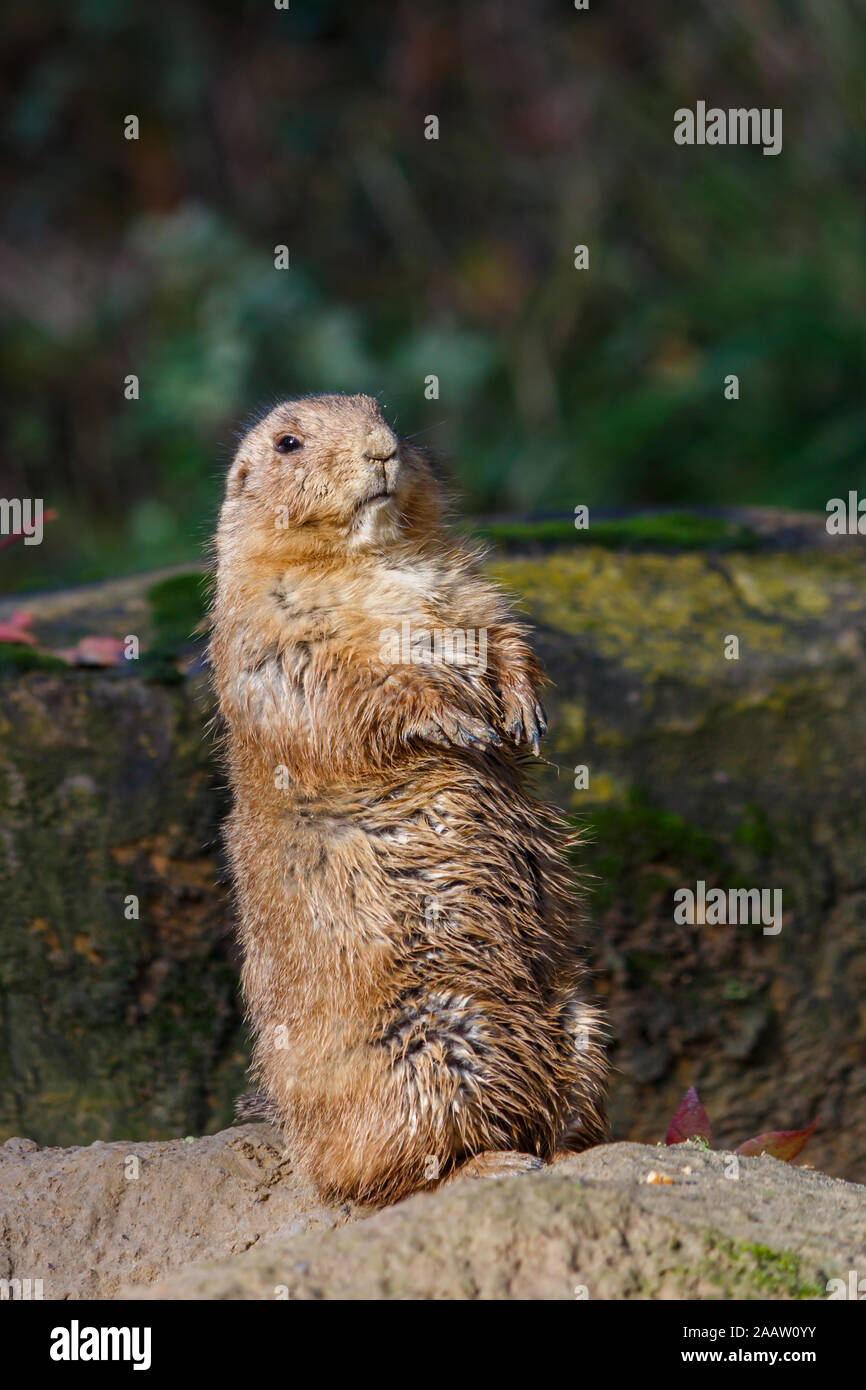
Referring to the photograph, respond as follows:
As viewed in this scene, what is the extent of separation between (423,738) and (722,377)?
8807 mm

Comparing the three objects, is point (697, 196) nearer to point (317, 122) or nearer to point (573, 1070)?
point (317, 122)

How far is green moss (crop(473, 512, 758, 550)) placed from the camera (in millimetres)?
7496

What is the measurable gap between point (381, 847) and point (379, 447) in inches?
54.2

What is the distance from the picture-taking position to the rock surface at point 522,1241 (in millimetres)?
3344

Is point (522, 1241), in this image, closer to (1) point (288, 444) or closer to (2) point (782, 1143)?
(2) point (782, 1143)

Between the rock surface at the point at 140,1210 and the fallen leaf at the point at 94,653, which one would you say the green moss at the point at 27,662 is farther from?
the rock surface at the point at 140,1210

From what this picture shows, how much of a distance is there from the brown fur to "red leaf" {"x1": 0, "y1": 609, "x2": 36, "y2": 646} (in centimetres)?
155

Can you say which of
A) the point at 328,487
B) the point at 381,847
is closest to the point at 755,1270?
the point at 381,847

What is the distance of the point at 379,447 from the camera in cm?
511

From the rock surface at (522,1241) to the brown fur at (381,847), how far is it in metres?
0.36

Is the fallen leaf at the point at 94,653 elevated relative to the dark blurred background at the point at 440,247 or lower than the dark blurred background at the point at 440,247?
lower

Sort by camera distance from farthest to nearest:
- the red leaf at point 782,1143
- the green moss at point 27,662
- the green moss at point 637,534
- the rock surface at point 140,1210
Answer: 1. the green moss at point 637,534
2. the green moss at point 27,662
3. the red leaf at point 782,1143
4. the rock surface at point 140,1210

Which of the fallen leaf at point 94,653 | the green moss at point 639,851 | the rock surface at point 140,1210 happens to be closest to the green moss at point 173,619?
the fallen leaf at point 94,653

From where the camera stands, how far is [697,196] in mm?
14273
